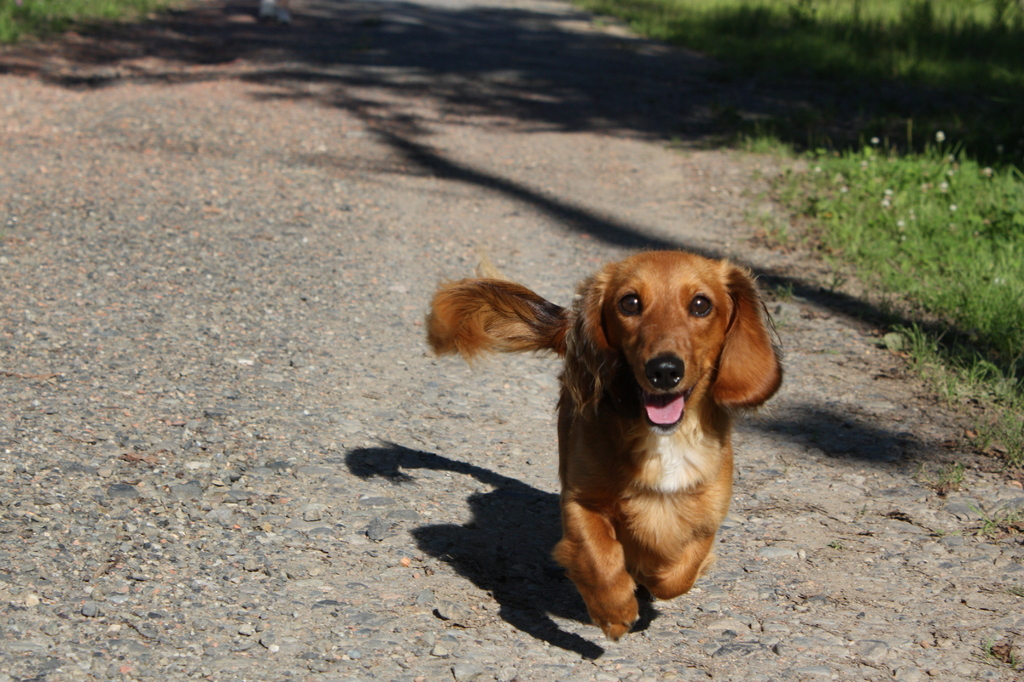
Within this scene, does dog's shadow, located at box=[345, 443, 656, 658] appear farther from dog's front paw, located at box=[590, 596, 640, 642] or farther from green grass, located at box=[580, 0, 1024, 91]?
green grass, located at box=[580, 0, 1024, 91]

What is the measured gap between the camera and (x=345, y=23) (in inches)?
635

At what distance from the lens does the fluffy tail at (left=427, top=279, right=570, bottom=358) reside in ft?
11.8

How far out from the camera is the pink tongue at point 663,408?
113 inches

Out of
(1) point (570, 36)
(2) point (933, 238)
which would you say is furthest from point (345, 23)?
(2) point (933, 238)

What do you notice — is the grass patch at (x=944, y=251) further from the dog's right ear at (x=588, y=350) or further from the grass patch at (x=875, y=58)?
the dog's right ear at (x=588, y=350)

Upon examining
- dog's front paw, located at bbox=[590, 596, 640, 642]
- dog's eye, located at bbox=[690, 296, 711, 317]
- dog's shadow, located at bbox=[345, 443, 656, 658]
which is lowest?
dog's shadow, located at bbox=[345, 443, 656, 658]

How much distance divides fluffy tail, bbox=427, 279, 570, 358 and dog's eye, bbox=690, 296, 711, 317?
24.1 inches

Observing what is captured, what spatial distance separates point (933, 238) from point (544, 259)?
2.74m

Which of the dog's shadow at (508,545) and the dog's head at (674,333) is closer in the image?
the dog's head at (674,333)

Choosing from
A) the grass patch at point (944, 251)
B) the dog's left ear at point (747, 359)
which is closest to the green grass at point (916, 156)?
the grass patch at point (944, 251)

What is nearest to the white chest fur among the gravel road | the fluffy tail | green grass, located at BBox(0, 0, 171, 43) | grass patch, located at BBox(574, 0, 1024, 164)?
the gravel road

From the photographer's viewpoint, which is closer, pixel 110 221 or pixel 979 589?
pixel 979 589

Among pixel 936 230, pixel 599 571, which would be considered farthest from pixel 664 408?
pixel 936 230

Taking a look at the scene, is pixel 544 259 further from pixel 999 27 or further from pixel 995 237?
pixel 999 27
